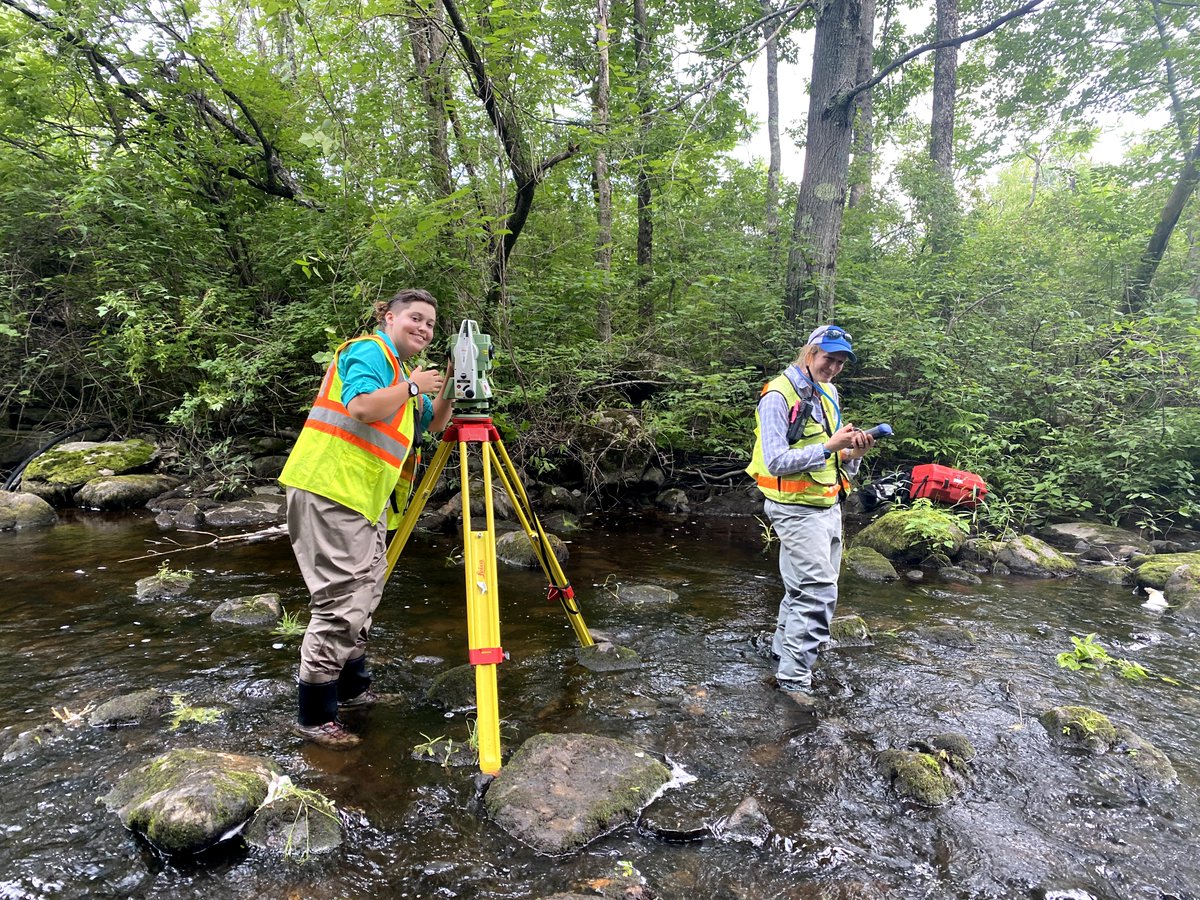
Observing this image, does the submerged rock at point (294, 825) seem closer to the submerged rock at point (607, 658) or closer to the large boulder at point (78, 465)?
the submerged rock at point (607, 658)

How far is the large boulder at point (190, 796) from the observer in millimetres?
2117

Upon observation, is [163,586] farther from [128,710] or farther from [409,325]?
[409,325]

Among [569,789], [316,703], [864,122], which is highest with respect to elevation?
[864,122]

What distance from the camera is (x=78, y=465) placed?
868 centimetres

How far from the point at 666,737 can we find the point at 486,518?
1526 mm

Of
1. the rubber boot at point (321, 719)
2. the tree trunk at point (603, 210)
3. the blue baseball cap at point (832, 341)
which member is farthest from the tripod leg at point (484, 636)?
the tree trunk at point (603, 210)

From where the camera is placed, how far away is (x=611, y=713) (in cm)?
335

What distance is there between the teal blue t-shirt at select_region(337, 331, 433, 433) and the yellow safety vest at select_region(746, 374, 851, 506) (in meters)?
2.15

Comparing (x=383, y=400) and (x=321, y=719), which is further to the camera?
(x=321, y=719)

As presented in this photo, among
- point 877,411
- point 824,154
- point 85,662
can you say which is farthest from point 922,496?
point 85,662

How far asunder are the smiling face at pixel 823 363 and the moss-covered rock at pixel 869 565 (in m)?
3.37

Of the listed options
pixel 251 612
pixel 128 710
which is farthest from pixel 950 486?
pixel 128 710

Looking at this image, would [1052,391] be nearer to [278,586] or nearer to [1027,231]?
[1027,231]

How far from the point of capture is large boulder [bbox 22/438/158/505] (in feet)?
27.3
